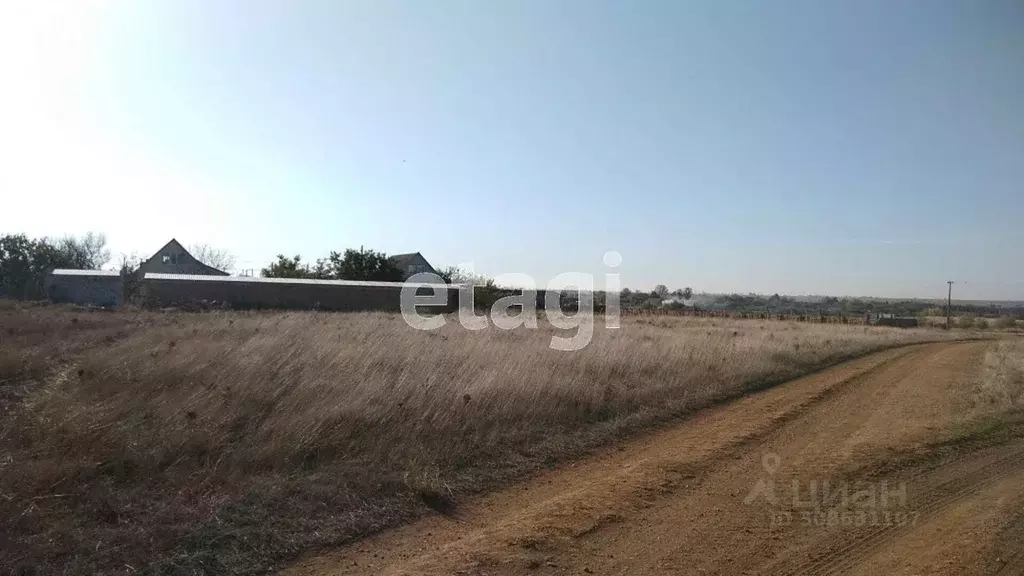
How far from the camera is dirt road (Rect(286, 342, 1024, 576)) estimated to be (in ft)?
12.3

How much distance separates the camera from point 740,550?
389cm

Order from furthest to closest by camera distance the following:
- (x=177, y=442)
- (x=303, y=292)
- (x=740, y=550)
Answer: (x=303, y=292) < (x=177, y=442) < (x=740, y=550)

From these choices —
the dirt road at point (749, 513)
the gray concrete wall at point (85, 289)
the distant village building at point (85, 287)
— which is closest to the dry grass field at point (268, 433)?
the dirt road at point (749, 513)

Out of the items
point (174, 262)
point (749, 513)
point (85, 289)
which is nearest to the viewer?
point (749, 513)

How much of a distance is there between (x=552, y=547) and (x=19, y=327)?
1585 centimetres

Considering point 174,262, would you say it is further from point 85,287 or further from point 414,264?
point 414,264

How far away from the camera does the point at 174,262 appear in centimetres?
4694

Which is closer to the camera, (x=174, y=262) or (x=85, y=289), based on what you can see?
(x=85, y=289)

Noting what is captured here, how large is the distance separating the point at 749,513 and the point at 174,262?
53.3m

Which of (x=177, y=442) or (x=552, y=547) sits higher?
(x=177, y=442)

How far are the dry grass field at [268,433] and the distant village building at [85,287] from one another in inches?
1226

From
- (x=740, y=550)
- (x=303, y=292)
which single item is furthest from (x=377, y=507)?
(x=303, y=292)

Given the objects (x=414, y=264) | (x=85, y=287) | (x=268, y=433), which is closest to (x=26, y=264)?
(x=85, y=287)

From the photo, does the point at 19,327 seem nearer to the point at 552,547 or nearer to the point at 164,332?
the point at 164,332
